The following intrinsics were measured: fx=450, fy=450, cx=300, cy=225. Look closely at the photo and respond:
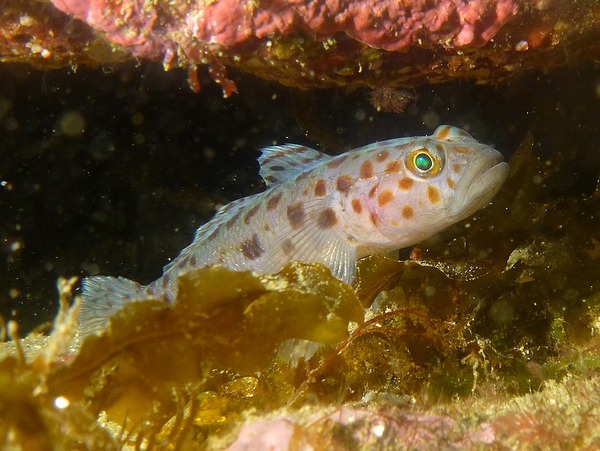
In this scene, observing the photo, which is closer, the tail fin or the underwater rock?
the underwater rock

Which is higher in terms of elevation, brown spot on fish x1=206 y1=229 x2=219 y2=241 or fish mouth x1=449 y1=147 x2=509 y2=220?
brown spot on fish x1=206 y1=229 x2=219 y2=241

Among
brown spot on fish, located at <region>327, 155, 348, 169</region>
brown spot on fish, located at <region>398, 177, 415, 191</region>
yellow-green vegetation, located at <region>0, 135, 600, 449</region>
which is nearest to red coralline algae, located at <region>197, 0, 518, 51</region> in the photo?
brown spot on fish, located at <region>398, 177, 415, 191</region>

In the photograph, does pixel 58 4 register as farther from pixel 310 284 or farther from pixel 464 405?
pixel 464 405

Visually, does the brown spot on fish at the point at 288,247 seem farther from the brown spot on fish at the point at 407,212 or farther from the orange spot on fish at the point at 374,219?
the brown spot on fish at the point at 407,212

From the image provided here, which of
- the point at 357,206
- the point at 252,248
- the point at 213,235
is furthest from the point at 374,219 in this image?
the point at 213,235

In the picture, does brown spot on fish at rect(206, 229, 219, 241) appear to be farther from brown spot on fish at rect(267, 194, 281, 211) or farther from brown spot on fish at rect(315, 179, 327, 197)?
brown spot on fish at rect(315, 179, 327, 197)

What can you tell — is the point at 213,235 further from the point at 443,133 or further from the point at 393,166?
the point at 443,133
